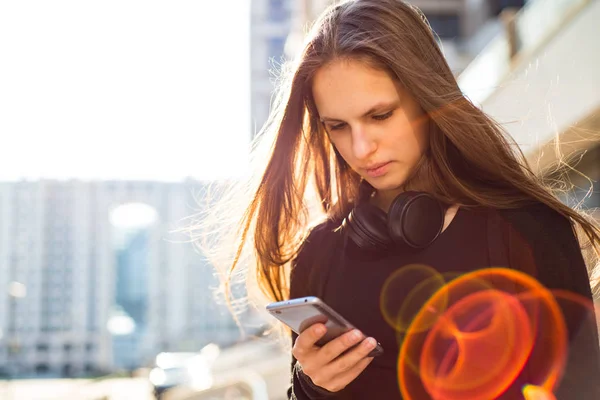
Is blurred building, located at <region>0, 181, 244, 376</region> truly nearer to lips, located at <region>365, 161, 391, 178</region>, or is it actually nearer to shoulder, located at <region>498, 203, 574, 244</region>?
lips, located at <region>365, 161, 391, 178</region>

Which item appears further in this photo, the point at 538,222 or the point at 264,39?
the point at 264,39

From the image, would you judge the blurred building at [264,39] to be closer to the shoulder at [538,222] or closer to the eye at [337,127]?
the eye at [337,127]

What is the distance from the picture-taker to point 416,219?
148cm

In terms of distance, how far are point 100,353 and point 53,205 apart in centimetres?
1678

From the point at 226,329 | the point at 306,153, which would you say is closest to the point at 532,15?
the point at 306,153

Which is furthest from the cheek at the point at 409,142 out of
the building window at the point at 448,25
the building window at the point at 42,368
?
the building window at the point at 42,368

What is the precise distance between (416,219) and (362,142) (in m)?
0.21

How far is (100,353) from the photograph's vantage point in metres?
68.5

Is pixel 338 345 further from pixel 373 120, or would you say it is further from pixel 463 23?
pixel 463 23

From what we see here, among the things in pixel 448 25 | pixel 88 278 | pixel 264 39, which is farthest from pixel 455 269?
pixel 88 278

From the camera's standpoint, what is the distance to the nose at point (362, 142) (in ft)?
5.06

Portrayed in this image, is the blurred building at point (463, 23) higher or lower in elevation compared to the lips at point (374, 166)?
higher

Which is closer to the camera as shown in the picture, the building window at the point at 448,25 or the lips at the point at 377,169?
the lips at the point at 377,169

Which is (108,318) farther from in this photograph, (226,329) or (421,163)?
(421,163)
